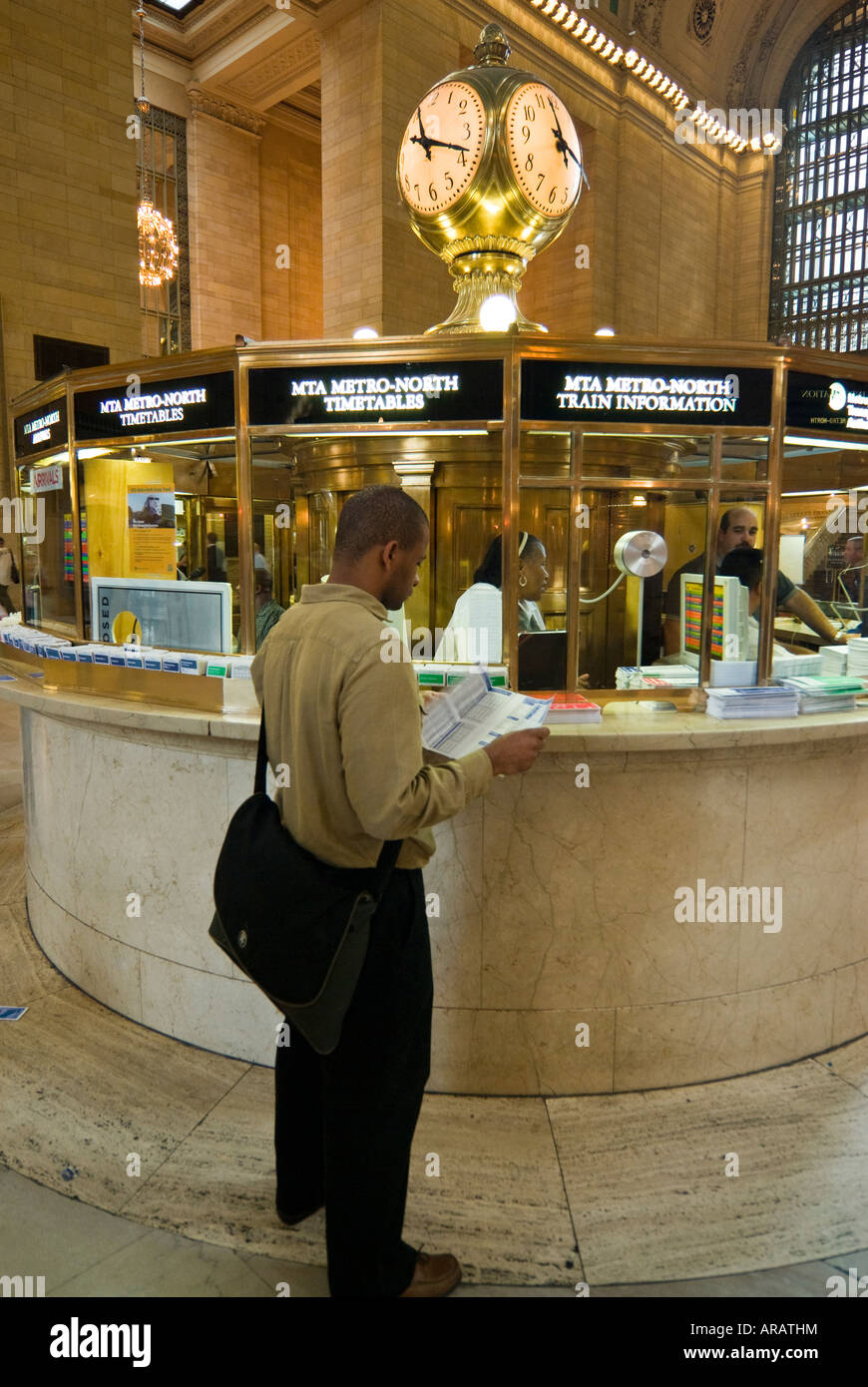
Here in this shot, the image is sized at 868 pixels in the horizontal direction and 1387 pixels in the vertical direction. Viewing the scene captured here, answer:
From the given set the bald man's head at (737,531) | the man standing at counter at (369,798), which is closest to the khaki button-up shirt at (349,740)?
the man standing at counter at (369,798)

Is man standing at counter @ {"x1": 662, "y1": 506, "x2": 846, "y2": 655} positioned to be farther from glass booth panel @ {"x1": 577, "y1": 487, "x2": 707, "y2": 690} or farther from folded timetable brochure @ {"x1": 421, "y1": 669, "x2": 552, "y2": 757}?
folded timetable brochure @ {"x1": 421, "y1": 669, "x2": 552, "y2": 757}

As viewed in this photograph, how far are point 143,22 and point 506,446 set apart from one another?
1959 cm

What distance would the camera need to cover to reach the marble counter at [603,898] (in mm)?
3439

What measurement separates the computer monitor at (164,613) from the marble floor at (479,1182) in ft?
6.08

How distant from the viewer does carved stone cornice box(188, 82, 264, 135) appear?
64.3 ft

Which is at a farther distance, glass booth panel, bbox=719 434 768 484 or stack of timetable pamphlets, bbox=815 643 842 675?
stack of timetable pamphlets, bbox=815 643 842 675

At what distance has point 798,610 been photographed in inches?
188

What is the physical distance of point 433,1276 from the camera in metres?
2.51

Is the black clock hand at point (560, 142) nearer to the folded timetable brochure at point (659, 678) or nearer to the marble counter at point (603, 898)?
the folded timetable brochure at point (659, 678)

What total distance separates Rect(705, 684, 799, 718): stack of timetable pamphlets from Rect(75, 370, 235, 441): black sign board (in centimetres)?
257

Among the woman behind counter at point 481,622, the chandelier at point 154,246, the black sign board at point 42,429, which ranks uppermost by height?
the chandelier at point 154,246

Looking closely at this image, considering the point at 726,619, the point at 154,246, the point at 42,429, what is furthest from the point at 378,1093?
the point at 154,246

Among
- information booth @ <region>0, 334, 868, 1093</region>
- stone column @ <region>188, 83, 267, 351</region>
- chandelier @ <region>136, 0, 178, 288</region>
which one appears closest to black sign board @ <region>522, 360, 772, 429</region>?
information booth @ <region>0, 334, 868, 1093</region>

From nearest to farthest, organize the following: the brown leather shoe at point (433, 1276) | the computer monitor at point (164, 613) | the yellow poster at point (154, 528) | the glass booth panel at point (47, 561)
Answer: the brown leather shoe at point (433, 1276)
the computer monitor at point (164, 613)
the yellow poster at point (154, 528)
the glass booth panel at point (47, 561)
